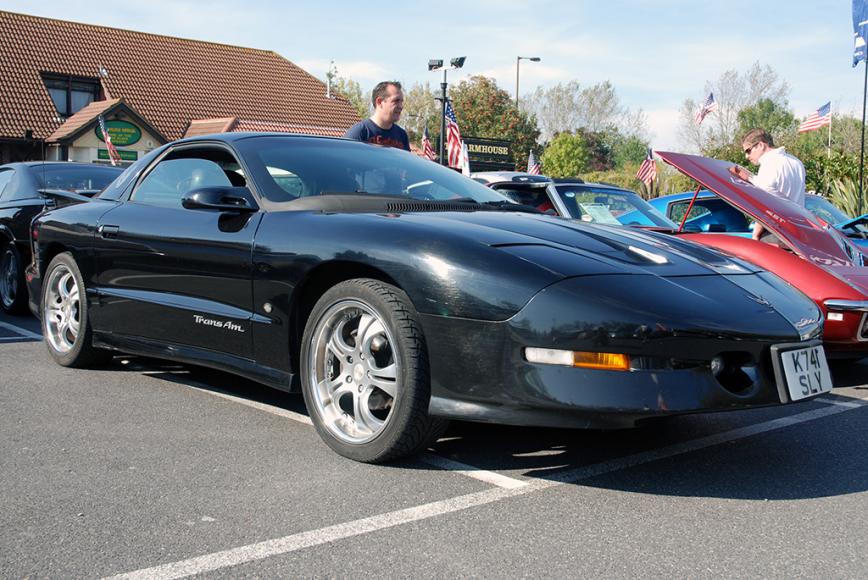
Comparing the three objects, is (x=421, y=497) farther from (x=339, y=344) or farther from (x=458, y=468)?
(x=339, y=344)

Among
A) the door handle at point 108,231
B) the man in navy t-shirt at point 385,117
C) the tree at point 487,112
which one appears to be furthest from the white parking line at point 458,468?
the tree at point 487,112

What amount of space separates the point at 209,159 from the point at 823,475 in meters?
3.29

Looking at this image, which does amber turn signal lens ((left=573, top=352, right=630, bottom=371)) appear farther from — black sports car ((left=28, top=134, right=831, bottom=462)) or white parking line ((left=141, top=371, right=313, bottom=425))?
white parking line ((left=141, top=371, right=313, bottom=425))

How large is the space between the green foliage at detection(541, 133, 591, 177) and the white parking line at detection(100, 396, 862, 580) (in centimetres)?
5727

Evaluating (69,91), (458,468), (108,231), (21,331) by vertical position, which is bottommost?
(21,331)

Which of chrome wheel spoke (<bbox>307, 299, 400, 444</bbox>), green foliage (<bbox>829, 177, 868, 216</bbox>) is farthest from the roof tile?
chrome wheel spoke (<bbox>307, 299, 400, 444</bbox>)

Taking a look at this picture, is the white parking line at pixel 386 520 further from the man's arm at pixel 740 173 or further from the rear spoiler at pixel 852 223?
the rear spoiler at pixel 852 223

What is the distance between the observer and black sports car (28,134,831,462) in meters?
3.13

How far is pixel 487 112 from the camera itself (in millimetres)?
57281

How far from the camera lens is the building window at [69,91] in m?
33.5

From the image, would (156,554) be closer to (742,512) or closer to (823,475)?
(742,512)

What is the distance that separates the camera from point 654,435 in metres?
4.16

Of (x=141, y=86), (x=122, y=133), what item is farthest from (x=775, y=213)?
(x=141, y=86)

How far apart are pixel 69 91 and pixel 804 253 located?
33.1 metres
